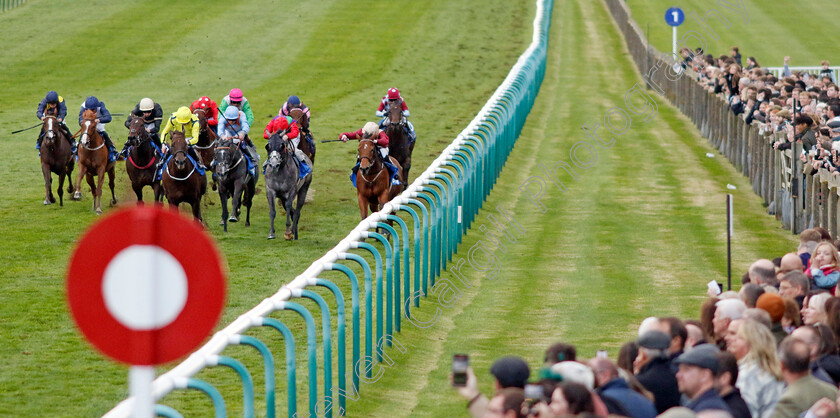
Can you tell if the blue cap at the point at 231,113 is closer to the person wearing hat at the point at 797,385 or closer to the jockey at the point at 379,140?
the jockey at the point at 379,140

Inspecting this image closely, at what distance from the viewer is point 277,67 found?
33.5 meters

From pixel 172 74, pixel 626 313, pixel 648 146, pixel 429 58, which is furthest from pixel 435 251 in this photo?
pixel 429 58

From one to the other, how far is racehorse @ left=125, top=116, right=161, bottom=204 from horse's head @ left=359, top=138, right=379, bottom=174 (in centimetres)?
291

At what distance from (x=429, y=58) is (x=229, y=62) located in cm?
566

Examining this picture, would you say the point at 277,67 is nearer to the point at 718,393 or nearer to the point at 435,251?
the point at 435,251

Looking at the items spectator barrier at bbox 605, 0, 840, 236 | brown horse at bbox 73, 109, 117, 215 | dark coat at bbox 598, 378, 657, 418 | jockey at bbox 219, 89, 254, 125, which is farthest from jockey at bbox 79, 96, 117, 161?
dark coat at bbox 598, 378, 657, 418

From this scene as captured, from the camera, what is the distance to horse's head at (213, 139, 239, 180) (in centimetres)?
1612

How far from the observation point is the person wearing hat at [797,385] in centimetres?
588

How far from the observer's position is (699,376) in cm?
571

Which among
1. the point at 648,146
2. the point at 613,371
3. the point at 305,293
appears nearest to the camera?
the point at 613,371

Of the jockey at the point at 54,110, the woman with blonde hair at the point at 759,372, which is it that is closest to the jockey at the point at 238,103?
the jockey at the point at 54,110

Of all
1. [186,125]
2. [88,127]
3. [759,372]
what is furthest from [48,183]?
[759,372]

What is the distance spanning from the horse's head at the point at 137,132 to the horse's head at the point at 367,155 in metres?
3.14

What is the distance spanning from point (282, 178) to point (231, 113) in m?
1.24
